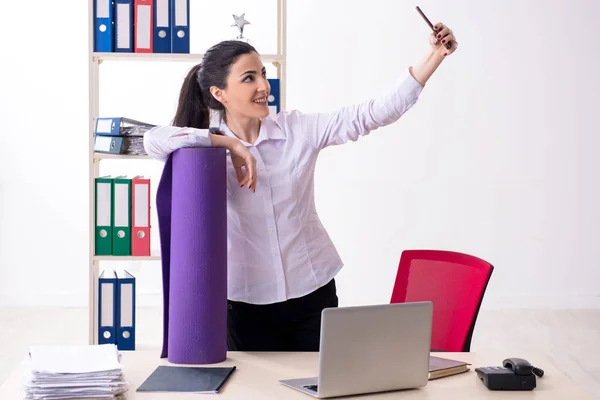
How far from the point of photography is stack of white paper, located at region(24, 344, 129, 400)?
6.14 ft

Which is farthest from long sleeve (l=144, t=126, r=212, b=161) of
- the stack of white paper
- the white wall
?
the white wall

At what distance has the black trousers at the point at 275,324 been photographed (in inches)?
101

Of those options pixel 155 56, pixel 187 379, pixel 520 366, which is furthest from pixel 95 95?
pixel 520 366

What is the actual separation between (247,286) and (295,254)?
0.17 metres

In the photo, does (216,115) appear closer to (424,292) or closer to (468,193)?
(424,292)

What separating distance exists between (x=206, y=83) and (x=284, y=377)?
103cm

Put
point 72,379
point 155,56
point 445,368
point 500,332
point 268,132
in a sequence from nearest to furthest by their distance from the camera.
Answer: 1. point 72,379
2. point 445,368
3. point 268,132
4. point 155,56
5. point 500,332

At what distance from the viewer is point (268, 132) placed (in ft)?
8.48

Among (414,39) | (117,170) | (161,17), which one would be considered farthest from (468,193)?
(161,17)

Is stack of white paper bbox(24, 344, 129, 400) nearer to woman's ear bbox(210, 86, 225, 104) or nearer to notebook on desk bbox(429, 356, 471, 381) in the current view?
notebook on desk bbox(429, 356, 471, 381)

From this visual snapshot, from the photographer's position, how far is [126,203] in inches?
142

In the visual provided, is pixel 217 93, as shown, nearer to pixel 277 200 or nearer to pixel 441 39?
pixel 277 200

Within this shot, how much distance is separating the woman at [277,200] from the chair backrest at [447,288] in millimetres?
319

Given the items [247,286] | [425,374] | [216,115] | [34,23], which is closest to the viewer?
[425,374]
